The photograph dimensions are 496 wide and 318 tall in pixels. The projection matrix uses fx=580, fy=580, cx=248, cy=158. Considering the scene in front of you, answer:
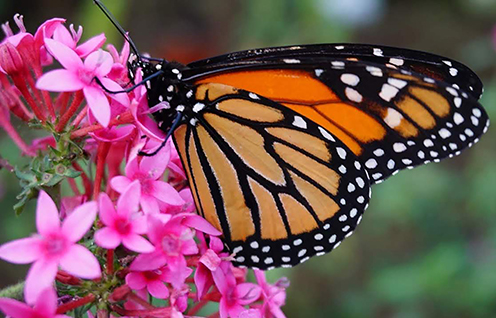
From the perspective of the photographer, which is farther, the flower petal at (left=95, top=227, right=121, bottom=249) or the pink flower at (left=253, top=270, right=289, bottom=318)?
the pink flower at (left=253, top=270, right=289, bottom=318)

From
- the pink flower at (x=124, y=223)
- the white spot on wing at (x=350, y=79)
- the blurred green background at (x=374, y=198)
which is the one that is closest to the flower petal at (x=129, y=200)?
the pink flower at (x=124, y=223)

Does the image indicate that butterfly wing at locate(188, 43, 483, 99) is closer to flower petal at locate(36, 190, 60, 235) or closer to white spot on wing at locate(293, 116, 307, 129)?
white spot on wing at locate(293, 116, 307, 129)

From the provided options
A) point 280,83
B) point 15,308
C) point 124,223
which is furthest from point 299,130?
point 15,308

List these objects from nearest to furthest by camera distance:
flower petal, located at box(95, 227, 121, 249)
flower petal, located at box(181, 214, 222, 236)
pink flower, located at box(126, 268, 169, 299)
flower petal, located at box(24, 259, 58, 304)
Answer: flower petal, located at box(24, 259, 58, 304) → flower petal, located at box(95, 227, 121, 249) → pink flower, located at box(126, 268, 169, 299) → flower petal, located at box(181, 214, 222, 236)

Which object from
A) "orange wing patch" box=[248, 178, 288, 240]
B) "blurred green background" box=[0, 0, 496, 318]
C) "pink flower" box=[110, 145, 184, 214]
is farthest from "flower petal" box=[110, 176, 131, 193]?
"blurred green background" box=[0, 0, 496, 318]

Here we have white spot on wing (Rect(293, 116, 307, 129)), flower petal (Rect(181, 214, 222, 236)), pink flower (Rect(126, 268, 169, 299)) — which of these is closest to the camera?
pink flower (Rect(126, 268, 169, 299))
